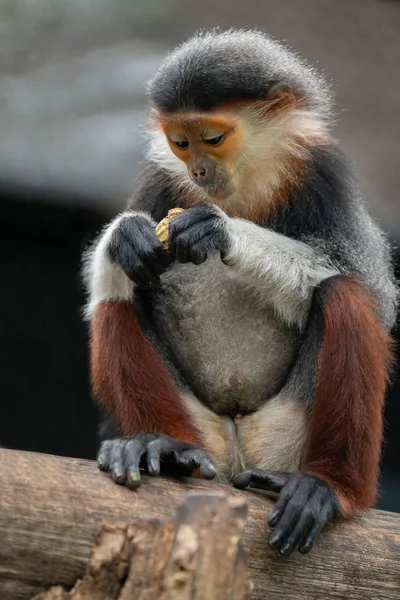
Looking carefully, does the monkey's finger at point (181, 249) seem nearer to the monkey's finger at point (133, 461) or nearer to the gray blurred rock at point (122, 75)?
the monkey's finger at point (133, 461)

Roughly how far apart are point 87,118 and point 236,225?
10.9 feet

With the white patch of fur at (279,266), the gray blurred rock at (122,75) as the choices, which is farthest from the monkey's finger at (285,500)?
the gray blurred rock at (122,75)

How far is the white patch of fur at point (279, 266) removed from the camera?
4.85 meters

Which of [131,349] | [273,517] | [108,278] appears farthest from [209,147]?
[273,517]

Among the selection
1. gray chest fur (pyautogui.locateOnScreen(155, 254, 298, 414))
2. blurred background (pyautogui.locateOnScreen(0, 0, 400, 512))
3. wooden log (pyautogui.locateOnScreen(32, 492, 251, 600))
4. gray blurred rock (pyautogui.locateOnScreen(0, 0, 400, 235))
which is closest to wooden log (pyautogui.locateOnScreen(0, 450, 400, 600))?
wooden log (pyautogui.locateOnScreen(32, 492, 251, 600))

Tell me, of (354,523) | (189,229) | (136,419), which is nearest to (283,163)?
(189,229)

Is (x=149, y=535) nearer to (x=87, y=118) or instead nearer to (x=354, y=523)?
(x=354, y=523)

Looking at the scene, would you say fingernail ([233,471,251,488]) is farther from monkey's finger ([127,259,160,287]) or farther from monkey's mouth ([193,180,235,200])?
monkey's mouth ([193,180,235,200])

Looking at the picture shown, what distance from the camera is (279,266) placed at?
4.90 m

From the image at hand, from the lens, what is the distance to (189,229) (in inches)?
181

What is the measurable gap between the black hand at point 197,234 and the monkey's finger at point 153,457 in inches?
36.5

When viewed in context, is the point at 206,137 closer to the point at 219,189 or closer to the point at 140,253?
the point at 219,189

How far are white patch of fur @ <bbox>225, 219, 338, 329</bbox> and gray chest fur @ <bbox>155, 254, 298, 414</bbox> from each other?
156mm

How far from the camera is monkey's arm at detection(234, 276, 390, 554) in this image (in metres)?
4.29
